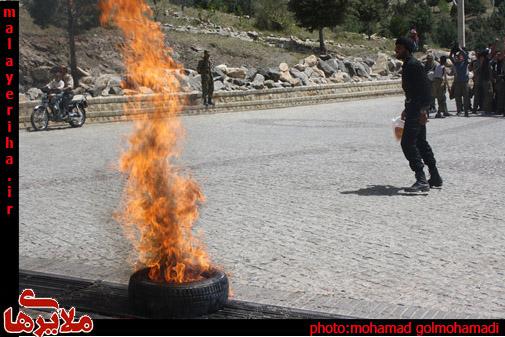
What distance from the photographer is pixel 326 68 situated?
3659cm

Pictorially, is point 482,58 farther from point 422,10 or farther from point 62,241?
point 422,10

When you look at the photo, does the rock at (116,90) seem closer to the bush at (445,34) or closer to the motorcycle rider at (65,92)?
the motorcycle rider at (65,92)

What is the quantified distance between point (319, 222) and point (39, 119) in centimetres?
1370

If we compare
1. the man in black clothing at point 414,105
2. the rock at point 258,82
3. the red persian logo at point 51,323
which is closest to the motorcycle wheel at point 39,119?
the rock at point 258,82

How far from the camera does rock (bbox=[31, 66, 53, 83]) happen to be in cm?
3756

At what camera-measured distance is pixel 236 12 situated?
53.8 m

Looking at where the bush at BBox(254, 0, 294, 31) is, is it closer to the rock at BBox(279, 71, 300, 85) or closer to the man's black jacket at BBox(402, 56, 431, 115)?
the rock at BBox(279, 71, 300, 85)

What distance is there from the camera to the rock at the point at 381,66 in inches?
1548

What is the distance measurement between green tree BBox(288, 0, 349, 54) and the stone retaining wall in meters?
13.6

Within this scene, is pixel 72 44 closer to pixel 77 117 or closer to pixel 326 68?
→ pixel 326 68

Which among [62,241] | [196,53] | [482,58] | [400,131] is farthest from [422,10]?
[62,241]

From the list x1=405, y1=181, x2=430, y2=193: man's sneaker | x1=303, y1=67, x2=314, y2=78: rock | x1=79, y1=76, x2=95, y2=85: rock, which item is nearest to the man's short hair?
x1=405, y1=181, x2=430, y2=193: man's sneaker

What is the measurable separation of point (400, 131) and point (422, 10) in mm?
51425

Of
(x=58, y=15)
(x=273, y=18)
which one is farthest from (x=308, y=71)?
(x=273, y=18)
